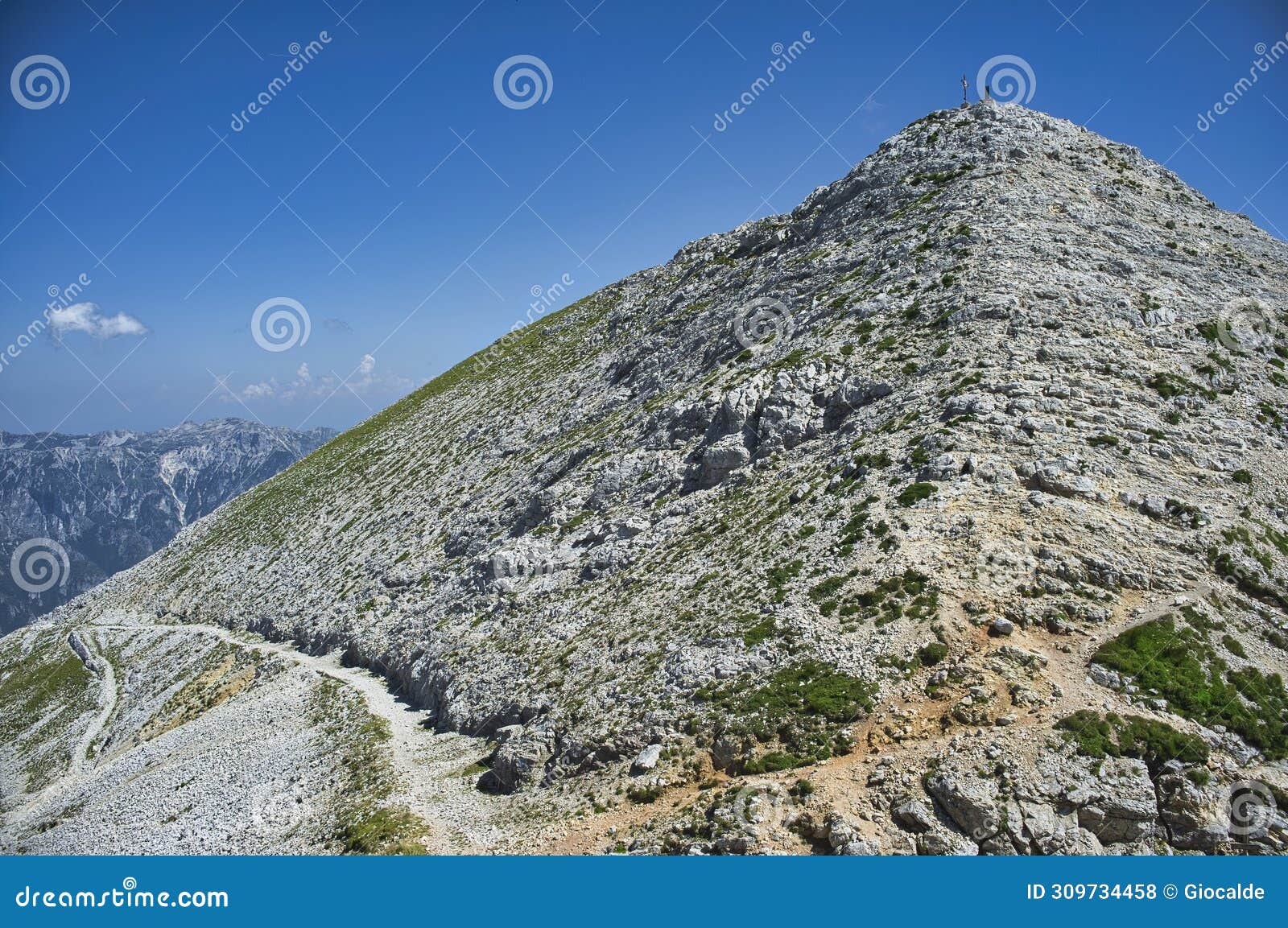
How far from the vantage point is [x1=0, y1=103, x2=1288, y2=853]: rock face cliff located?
23625 mm

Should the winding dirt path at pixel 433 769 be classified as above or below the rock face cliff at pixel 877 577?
below

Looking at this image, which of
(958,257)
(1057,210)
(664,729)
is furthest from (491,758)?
(1057,210)

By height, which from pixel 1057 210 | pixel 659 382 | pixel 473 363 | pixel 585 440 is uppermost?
pixel 473 363

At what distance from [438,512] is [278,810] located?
143 feet

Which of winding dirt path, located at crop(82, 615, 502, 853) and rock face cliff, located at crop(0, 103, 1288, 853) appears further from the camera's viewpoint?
winding dirt path, located at crop(82, 615, 502, 853)

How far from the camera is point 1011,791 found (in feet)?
71.8

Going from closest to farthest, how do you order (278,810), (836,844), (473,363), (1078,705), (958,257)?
(836,844), (1078,705), (278,810), (958,257), (473,363)

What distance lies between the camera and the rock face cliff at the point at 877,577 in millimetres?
23625

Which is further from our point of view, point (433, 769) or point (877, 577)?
point (433, 769)

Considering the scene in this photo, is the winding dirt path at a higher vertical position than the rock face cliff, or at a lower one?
lower

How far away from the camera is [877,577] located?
31.5 m

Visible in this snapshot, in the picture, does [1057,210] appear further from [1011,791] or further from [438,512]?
[438,512]

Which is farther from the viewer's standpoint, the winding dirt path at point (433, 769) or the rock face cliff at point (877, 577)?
the winding dirt path at point (433, 769)

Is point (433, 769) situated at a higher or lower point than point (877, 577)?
lower
